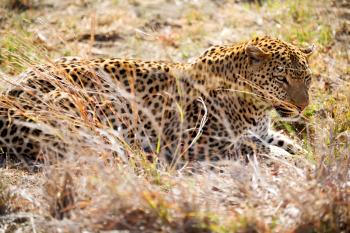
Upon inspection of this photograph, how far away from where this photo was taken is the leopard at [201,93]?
7480 millimetres

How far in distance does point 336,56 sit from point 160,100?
316 cm

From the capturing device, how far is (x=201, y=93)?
309 inches

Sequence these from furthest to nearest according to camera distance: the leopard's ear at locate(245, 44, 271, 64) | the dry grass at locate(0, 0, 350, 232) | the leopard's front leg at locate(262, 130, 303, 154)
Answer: the leopard's front leg at locate(262, 130, 303, 154) < the leopard's ear at locate(245, 44, 271, 64) < the dry grass at locate(0, 0, 350, 232)

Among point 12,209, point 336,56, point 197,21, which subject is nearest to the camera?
point 12,209

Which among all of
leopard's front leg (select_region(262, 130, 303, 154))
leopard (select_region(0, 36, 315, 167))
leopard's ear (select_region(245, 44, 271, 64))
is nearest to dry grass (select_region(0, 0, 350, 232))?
leopard (select_region(0, 36, 315, 167))

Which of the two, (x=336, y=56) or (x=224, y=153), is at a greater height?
(x=336, y=56)

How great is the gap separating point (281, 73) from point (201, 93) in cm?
92

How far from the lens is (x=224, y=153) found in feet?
25.5

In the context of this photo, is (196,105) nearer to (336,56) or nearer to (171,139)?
(171,139)

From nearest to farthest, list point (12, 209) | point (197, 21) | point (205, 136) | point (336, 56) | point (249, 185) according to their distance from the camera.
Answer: point (249, 185)
point (12, 209)
point (205, 136)
point (336, 56)
point (197, 21)

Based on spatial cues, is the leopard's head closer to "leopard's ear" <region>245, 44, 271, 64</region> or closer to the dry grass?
"leopard's ear" <region>245, 44, 271, 64</region>

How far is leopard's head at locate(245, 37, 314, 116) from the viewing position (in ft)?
24.5

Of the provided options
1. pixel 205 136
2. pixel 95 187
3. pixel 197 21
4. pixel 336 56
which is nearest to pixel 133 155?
pixel 95 187

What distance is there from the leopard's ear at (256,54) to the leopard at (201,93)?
0.01 metres
